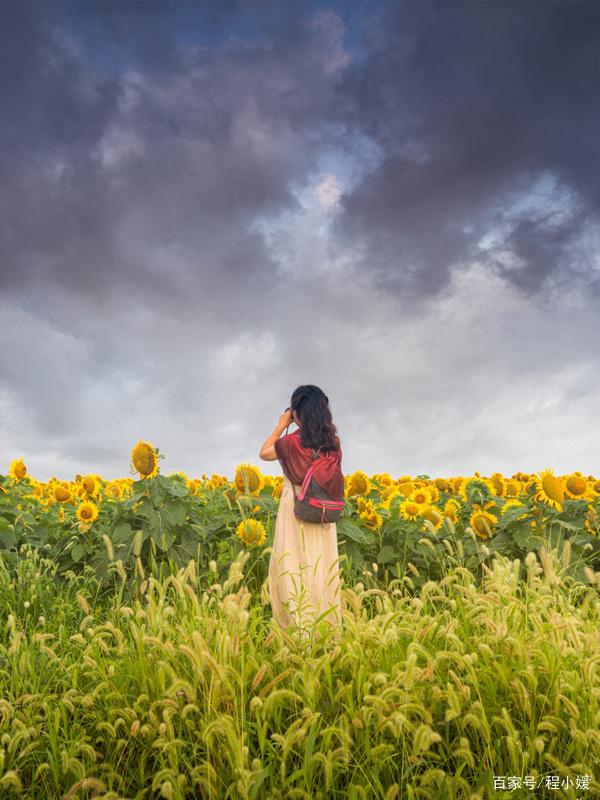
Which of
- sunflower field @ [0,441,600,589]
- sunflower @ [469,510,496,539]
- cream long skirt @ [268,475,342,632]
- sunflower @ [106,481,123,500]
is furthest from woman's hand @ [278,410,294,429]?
sunflower @ [106,481,123,500]

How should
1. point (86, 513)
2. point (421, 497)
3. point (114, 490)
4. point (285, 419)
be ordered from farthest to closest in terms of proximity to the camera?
point (114, 490) < point (421, 497) < point (86, 513) < point (285, 419)

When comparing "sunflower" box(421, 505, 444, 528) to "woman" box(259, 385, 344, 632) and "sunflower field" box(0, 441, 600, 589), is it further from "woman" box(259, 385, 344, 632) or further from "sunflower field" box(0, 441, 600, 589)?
"woman" box(259, 385, 344, 632)

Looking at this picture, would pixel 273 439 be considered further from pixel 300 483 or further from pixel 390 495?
pixel 390 495

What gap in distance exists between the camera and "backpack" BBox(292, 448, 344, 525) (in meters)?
6.60

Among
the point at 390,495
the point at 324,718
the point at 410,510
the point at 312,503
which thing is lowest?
the point at 324,718

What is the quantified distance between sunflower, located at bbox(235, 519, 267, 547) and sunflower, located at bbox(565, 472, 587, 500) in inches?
157

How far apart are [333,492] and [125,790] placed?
3.46 m

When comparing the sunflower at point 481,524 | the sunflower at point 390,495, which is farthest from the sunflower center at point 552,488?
the sunflower at point 390,495

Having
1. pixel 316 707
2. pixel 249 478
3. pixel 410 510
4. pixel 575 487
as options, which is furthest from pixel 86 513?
pixel 575 487

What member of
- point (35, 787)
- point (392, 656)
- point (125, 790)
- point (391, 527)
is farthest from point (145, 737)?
point (391, 527)

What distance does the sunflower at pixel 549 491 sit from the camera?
855 centimetres

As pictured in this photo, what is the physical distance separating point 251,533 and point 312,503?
1.30 m

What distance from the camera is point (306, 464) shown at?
22.0ft

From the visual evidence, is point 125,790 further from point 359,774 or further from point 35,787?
point 359,774
